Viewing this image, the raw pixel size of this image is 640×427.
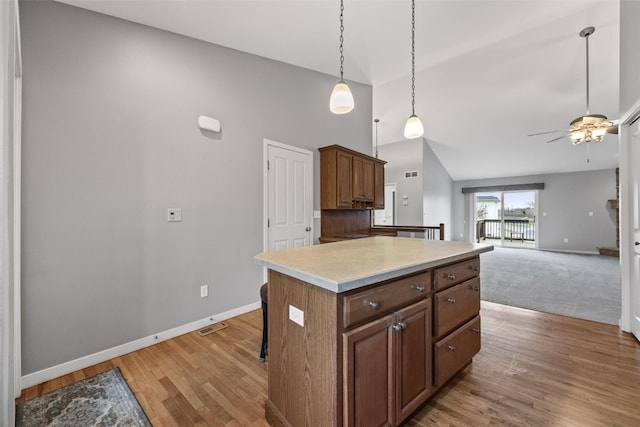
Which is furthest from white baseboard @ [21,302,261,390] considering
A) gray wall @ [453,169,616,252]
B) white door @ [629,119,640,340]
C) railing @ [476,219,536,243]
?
railing @ [476,219,536,243]

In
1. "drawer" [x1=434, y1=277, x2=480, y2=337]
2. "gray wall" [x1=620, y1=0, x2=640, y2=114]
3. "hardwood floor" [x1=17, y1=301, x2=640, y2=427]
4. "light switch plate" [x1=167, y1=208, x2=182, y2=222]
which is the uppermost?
"gray wall" [x1=620, y1=0, x2=640, y2=114]

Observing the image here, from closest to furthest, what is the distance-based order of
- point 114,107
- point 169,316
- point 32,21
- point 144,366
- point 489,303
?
point 32,21 → point 144,366 → point 114,107 → point 169,316 → point 489,303

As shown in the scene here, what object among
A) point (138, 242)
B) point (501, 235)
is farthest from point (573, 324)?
point (501, 235)

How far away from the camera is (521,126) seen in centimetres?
592

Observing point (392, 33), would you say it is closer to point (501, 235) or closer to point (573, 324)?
point (573, 324)

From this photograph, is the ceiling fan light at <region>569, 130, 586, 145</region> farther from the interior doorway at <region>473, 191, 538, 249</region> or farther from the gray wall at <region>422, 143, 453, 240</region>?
the interior doorway at <region>473, 191, 538, 249</region>

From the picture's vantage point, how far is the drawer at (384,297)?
1.08 metres

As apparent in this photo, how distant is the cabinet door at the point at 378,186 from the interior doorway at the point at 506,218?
6391mm

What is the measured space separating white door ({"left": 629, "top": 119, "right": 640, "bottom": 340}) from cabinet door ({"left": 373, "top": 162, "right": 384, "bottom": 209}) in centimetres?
293

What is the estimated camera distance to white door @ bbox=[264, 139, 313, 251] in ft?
10.7

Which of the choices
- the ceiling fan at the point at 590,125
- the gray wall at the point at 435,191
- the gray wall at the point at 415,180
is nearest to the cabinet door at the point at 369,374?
the ceiling fan at the point at 590,125

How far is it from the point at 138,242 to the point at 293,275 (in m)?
1.82

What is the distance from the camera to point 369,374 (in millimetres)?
1133

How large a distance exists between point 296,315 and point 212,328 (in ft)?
6.02
